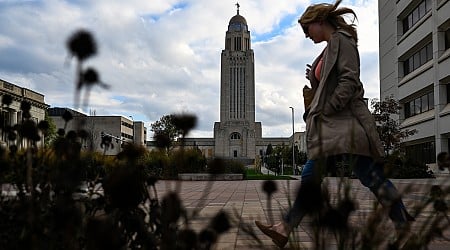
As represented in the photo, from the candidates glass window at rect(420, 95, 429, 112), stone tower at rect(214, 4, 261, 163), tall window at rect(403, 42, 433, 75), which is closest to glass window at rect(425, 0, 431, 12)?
tall window at rect(403, 42, 433, 75)

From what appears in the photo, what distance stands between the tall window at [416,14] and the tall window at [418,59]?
2.02m

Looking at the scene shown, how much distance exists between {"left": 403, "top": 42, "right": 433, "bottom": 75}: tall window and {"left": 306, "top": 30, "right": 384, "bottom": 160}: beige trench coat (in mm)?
31250

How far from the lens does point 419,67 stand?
34.9 m

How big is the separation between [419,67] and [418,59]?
34.2 inches

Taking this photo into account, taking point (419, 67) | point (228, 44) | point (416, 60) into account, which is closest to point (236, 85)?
point (228, 44)

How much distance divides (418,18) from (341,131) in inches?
1340

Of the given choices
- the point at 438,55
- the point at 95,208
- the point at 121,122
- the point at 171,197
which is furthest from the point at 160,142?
the point at 121,122

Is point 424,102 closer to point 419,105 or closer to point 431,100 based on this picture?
point 419,105

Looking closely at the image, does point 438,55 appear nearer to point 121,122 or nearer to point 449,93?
point 449,93

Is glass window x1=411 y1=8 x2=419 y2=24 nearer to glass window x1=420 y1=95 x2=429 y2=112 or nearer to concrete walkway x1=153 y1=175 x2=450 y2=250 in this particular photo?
glass window x1=420 y1=95 x2=429 y2=112

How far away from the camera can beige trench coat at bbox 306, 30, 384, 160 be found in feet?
11.9

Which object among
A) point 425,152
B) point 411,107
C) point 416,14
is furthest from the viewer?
point 411,107

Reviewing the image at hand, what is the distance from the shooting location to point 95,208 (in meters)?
2.40

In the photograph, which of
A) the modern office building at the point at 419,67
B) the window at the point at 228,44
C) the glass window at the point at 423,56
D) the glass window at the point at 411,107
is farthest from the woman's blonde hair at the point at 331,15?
the window at the point at 228,44
